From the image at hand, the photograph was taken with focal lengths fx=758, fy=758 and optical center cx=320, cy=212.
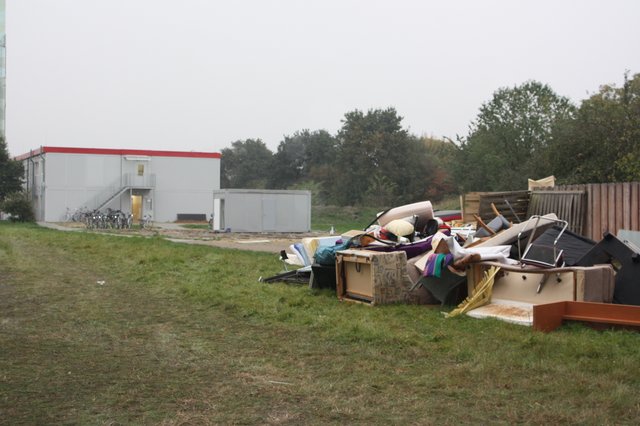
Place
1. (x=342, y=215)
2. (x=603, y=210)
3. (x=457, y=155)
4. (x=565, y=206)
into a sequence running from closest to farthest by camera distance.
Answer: (x=603, y=210) < (x=565, y=206) < (x=457, y=155) < (x=342, y=215)

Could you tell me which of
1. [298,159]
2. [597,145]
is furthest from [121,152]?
[597,145]

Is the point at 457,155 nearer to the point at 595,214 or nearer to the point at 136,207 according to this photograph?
the point at 136,207

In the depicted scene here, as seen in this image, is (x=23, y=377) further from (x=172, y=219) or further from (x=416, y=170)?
(x=416, y=170)

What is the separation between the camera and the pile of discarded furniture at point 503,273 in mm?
8094

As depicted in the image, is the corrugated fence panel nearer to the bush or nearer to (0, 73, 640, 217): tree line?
(0, 73, 640, 217): tree line

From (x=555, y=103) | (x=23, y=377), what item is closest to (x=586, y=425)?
(x=23, y=377)

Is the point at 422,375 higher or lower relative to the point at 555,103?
lower

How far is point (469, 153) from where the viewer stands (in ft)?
172

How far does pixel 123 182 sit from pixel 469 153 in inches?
1011

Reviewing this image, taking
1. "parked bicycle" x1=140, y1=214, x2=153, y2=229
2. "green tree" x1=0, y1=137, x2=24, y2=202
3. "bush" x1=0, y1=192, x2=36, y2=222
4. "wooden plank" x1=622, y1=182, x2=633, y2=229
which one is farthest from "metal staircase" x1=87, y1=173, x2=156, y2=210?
"wooden plank" x1=622, y1=182, x2=633, y2=229

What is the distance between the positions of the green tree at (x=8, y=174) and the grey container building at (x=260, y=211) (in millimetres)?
26963

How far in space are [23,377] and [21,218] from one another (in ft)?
164

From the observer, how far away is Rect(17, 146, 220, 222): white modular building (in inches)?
2174

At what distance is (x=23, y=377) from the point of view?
646 centimetres
